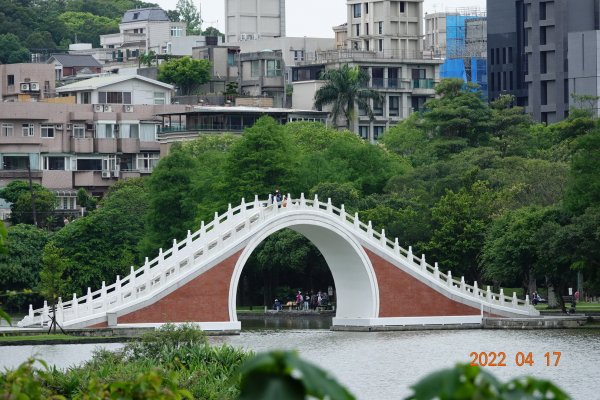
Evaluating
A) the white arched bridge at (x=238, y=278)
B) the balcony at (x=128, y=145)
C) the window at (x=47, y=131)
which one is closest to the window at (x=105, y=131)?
the balcony at (x=128, y=145)

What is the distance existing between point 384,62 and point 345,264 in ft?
187

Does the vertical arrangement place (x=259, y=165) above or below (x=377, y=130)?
below

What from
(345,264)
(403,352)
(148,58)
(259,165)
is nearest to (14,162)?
(148,58)

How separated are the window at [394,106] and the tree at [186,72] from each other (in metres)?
13.7

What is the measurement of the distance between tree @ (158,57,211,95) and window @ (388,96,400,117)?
13733mm

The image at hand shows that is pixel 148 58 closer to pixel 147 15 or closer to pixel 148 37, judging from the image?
pixel 148 37

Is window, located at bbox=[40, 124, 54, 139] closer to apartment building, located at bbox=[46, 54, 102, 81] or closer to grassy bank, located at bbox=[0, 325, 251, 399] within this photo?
apartment building, located at bbox=[46, 54, 102, 81]

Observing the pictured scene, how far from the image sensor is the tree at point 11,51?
126 meters

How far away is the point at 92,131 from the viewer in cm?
9819

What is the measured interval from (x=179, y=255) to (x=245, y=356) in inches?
839

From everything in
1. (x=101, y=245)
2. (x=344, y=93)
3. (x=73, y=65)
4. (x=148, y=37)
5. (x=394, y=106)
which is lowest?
(x=101, y=245)

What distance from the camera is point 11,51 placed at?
127m

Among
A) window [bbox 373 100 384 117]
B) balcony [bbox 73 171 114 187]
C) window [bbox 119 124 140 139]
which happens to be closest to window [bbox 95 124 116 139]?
window [bbox 119 124 140 139]

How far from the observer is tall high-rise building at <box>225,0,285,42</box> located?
12675 centimetres
